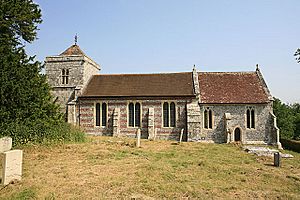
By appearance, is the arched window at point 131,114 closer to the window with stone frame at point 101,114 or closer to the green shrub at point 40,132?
the window with stone frame at point 101,114

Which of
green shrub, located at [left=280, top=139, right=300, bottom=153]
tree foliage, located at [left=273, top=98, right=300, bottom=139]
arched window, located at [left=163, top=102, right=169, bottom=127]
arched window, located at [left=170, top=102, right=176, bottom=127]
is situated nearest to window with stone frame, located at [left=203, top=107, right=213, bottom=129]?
arched window, located at [left=170, top=102, right=176, bottom=127]

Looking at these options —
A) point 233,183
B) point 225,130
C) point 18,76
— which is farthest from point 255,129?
point 18,76

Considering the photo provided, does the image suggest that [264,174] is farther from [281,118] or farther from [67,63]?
[281,118]

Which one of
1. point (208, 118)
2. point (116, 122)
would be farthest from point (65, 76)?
point (208, 118)

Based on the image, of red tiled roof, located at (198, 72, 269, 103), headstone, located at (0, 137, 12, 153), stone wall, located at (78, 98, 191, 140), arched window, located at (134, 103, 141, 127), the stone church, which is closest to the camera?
headstone, located at (0, 137, 12, 153)

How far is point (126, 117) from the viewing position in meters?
28.8

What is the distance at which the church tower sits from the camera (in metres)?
31.1

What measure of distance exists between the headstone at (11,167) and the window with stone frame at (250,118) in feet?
77.3

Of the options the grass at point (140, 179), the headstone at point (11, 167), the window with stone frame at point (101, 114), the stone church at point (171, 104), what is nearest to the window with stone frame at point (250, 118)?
the stone church at point (171, 104)

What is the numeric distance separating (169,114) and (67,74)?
13.4 metres

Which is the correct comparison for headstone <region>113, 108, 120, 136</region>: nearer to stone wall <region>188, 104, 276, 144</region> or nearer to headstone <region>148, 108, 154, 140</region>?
headstone <region>148, 108, 154, 140</region>

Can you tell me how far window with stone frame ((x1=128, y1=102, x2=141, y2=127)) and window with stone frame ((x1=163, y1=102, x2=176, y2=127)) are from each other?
2826 millimetres

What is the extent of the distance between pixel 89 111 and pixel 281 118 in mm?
35561

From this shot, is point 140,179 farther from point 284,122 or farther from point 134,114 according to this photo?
point 284,122
